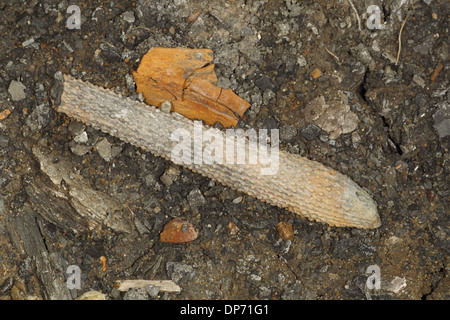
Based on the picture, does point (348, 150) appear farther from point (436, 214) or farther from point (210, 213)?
point (210, 213)

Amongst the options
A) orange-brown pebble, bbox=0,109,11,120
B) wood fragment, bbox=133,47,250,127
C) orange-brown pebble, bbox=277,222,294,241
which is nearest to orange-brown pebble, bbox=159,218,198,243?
orange-brown pebble, bbox=277,222,294,241

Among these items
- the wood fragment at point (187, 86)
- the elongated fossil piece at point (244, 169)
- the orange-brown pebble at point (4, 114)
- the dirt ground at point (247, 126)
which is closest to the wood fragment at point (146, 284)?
the dirt ground at point (247, 126)

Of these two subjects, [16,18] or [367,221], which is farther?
[16,18]

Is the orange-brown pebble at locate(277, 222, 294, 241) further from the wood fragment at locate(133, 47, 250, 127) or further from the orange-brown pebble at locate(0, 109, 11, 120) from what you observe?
the orange-brown pebble at locate(0, 109, 11, 120)

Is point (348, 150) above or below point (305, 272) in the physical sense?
above

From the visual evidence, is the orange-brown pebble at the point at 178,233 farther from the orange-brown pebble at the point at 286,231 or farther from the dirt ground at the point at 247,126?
the orange-brown pebble at the point at 286,231

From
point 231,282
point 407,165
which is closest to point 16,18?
point 231,282
